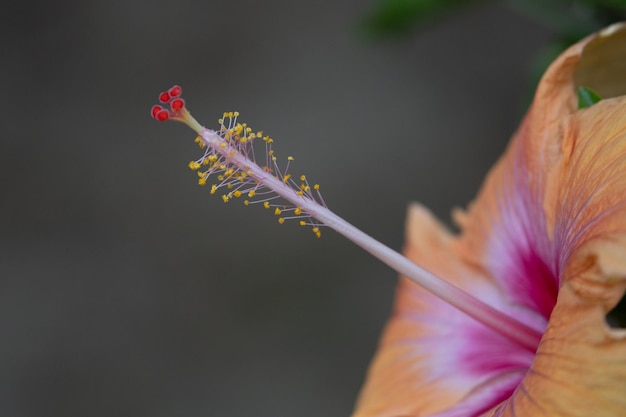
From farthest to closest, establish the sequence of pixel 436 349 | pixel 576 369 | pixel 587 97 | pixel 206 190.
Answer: pixel 206 190
pixel 436 349
pixel 587 97
pixel 576 369

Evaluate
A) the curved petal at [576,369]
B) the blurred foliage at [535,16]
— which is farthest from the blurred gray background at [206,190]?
the curved petal at [576,369]

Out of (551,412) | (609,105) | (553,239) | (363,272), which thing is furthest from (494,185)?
(363,272)

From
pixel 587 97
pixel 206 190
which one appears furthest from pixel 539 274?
pixel 206 190

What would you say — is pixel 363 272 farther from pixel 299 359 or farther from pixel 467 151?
pixel 467 151

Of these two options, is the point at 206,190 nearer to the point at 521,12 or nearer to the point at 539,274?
the point at 521,12

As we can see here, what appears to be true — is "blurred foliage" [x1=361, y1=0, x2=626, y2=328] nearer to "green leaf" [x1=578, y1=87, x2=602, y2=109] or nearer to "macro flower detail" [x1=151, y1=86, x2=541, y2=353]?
"green leaf" [x1=578, y1=87, x2=602, y2=109]

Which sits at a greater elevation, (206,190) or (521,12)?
(206,190)

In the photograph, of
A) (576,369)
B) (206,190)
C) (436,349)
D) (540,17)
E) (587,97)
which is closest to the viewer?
(576,369)
